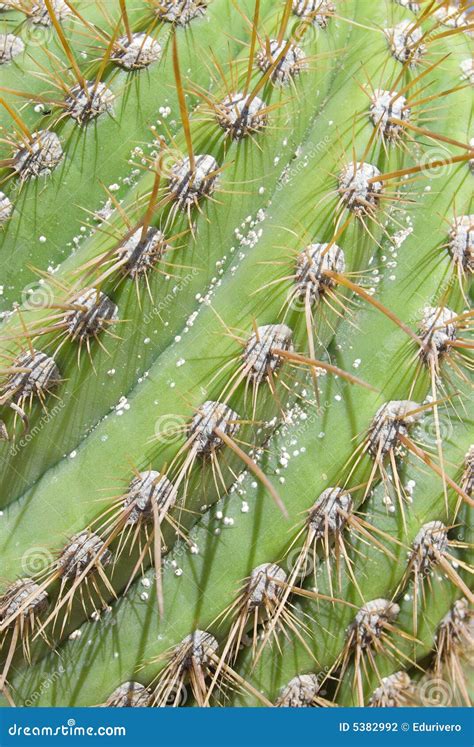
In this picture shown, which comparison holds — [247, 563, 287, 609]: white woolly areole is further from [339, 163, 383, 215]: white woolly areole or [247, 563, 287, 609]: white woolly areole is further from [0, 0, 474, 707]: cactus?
[339, 163, 383, 215]: white woolly areole

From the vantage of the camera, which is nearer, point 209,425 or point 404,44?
point 209,425

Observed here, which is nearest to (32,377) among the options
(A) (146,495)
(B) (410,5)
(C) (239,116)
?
(A) (146,495)

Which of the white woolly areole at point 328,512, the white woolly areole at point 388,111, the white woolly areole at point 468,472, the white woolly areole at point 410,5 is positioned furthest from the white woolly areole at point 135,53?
the white woolly areole at point 468,472

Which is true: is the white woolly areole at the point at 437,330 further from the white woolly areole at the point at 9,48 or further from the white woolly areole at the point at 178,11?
the white woolly areole at the point at 9,48

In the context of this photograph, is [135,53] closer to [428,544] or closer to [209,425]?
[209,425]

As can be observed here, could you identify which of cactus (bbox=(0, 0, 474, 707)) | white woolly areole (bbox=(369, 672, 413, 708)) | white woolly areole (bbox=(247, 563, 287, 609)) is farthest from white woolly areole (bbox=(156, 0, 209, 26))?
white woolly areole (bbox=(369, 672, 413, 708))

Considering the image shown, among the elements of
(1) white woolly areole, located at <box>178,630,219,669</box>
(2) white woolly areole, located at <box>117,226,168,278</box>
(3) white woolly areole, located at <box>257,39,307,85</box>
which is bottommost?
(1) white woolly areole, located at <box>178,630,219,669</box>

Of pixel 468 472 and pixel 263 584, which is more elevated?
pixel 468 472
